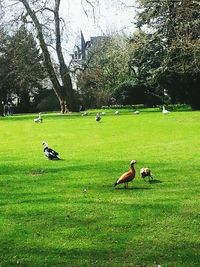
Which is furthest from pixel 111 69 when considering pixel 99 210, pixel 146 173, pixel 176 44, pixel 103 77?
pixel 99 210

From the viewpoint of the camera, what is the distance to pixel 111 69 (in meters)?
65.8

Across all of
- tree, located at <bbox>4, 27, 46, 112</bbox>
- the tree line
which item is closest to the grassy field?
the tree line

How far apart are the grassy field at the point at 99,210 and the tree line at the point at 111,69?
11.8 m

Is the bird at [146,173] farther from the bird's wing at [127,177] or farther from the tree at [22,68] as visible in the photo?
the tree at [22,68]

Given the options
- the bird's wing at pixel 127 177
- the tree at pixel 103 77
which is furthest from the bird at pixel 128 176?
the tree at pixel 103 77

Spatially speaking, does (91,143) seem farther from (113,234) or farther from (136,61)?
(136,61)

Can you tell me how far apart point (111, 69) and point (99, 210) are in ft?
189

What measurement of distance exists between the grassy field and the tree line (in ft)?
38.8

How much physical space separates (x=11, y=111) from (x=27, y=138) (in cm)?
4201

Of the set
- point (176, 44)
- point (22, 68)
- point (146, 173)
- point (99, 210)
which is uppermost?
point (22, 68)

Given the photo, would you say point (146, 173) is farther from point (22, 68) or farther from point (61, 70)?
point (22, 68)

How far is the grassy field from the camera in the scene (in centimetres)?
673

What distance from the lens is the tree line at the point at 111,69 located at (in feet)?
121

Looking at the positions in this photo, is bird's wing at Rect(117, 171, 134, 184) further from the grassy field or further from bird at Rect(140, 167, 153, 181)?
bird at Rect(140, 167, 153, 181)
